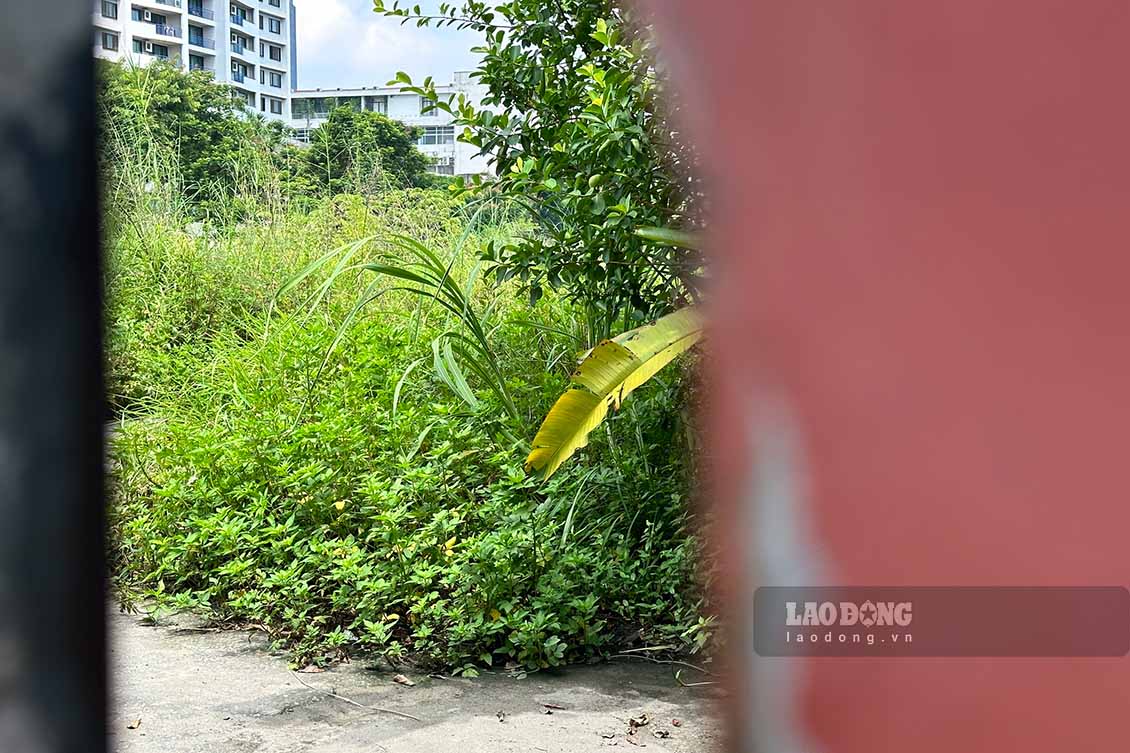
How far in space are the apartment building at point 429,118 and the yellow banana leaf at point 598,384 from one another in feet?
4.41

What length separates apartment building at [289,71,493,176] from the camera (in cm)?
339

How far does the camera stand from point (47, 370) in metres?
0.35

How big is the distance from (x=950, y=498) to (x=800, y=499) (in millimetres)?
59

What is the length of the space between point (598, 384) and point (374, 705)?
887 mm

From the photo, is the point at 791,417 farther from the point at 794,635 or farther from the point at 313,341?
the point at 313,341

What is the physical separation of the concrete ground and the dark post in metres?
1.66

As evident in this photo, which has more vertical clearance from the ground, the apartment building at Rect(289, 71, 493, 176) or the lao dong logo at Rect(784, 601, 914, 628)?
the apartment building at Rect(289, 71, 493, 176)

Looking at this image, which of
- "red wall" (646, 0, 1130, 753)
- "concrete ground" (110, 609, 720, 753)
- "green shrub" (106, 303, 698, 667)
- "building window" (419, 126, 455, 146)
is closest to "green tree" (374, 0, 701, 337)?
"green shrub" (106, 303, 698, 667)

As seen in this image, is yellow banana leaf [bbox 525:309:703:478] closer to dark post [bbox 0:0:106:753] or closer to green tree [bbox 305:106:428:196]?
dark post [bbox 0:0:106:753]

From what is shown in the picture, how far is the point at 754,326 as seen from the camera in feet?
1.12

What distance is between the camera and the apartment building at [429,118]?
11.1 ft

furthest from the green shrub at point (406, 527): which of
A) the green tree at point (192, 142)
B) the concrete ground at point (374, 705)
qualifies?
the green tree at point (192, 142)

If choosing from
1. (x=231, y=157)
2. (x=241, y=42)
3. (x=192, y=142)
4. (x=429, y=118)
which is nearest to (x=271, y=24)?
(x=241, y=42)

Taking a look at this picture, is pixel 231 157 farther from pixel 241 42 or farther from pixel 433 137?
pixel 241 42
